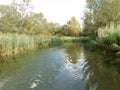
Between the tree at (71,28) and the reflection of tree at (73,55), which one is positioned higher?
the tree at (71,28)

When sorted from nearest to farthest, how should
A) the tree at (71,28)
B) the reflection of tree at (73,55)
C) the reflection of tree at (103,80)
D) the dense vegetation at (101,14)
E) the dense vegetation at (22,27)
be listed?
the reflection of tree at (103,80) → the reflection of tree at (73,55) → the dense vegetation at (22,27) → the dense vegetation at (101,14) → the tree at (71,28)

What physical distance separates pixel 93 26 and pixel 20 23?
13485 millimetres

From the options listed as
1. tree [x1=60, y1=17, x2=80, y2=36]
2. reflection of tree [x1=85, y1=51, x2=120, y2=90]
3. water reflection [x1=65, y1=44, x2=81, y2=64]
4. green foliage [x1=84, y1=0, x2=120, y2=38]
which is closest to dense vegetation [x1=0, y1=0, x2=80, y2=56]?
water reflection [x1=65, y1=44, x2=81, y2=64]

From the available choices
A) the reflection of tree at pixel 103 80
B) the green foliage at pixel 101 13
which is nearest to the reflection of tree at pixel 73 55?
the reflection of tree at pixel 103 80

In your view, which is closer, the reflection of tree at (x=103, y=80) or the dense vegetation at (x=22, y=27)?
the reflection of tree at (x=103, y=80)

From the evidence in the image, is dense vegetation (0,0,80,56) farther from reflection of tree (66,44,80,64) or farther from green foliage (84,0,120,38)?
green foliage (84,0,120,38)

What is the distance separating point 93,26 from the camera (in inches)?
1406

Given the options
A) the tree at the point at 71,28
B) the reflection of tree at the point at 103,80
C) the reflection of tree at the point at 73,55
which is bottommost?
the reflection of tree at the point at 73,55

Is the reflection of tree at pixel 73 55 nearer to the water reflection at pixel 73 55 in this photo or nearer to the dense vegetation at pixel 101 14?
the water reflection at pixel 73 55

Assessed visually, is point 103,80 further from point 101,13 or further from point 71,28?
point 71,28

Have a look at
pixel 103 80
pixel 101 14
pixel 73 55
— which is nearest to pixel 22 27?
pixel 101 14

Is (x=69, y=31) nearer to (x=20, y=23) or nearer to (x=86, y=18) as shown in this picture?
(x=86, y=18)

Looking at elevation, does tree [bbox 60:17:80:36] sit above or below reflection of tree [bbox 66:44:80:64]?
above

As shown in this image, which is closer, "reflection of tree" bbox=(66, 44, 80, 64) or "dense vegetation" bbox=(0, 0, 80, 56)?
"reflection of tree" bbox=(66, 44, 80, 64)
